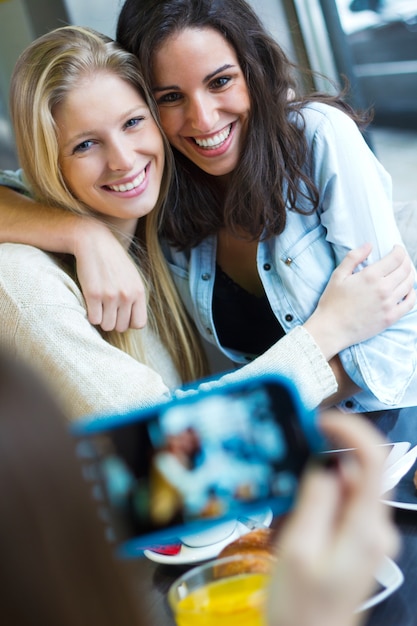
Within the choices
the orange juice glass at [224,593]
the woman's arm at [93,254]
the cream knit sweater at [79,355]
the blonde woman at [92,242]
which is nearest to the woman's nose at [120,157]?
the blonde woman at [92,242]

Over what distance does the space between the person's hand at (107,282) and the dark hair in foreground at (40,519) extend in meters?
1.02

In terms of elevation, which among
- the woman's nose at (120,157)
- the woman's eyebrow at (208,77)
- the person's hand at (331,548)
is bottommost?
the person's hand at (331,548)

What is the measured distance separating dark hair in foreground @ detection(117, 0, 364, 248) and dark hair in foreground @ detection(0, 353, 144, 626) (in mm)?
1177

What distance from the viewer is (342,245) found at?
5.10 feet

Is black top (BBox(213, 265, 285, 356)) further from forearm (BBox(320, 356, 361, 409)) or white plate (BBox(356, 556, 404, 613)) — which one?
white plate (BBox(356, 556, 404, 613))

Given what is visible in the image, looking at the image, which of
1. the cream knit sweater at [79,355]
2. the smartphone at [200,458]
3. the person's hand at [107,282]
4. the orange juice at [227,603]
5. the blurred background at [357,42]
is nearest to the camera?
the smartphone at [200,458]

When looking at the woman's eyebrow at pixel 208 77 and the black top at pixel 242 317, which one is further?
the black top at pixel 242 317

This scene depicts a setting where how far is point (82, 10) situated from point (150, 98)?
159cm

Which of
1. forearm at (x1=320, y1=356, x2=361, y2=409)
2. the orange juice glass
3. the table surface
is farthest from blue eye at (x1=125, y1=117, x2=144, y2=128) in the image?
the orange juice glass

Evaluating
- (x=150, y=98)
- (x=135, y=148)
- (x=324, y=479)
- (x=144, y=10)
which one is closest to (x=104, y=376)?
(x=135, y=148)

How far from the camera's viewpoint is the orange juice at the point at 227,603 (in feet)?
2.43

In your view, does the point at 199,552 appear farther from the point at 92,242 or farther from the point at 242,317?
the point at 242,317

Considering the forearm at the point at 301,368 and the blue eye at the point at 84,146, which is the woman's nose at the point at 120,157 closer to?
the blue eye at the point at 84,146

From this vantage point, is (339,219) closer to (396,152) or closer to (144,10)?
(144,10)
